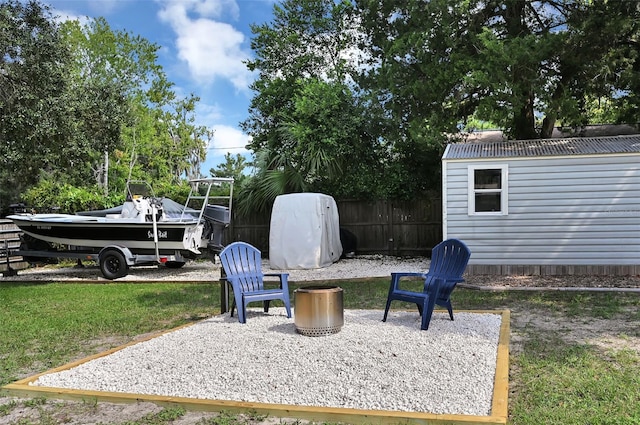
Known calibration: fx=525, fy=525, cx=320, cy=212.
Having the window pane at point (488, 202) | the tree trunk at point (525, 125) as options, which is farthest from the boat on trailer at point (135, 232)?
the tree trunk at point (525, 125)

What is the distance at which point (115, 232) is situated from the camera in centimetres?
1113

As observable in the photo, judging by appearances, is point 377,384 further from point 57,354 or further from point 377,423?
point 57,354

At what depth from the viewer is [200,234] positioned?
36.8 ft

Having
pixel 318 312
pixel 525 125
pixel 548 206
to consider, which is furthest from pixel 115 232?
pixel 525 125

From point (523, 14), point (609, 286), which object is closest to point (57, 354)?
point (609, 286)

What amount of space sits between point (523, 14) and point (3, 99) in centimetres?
1113

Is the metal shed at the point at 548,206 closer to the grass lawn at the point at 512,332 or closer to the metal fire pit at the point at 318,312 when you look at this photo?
the grass lawn at the point at 512,332

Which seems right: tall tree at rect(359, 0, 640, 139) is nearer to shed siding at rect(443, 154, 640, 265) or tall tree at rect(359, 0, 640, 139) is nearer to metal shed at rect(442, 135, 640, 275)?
metal shed at rect(442, 135, 640, 275)

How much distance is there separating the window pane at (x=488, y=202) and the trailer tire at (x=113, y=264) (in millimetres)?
7269

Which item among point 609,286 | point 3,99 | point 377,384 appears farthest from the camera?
point 3,99

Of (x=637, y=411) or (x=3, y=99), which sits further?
(x=3, y=99)

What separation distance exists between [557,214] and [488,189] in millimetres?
1367

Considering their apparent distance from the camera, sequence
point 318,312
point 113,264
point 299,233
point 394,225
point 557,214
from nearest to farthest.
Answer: point 318,312 → point 557,214 → point 113,264 → point 299,233 → point 394,225

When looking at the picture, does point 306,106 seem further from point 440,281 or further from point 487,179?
point 440,281
